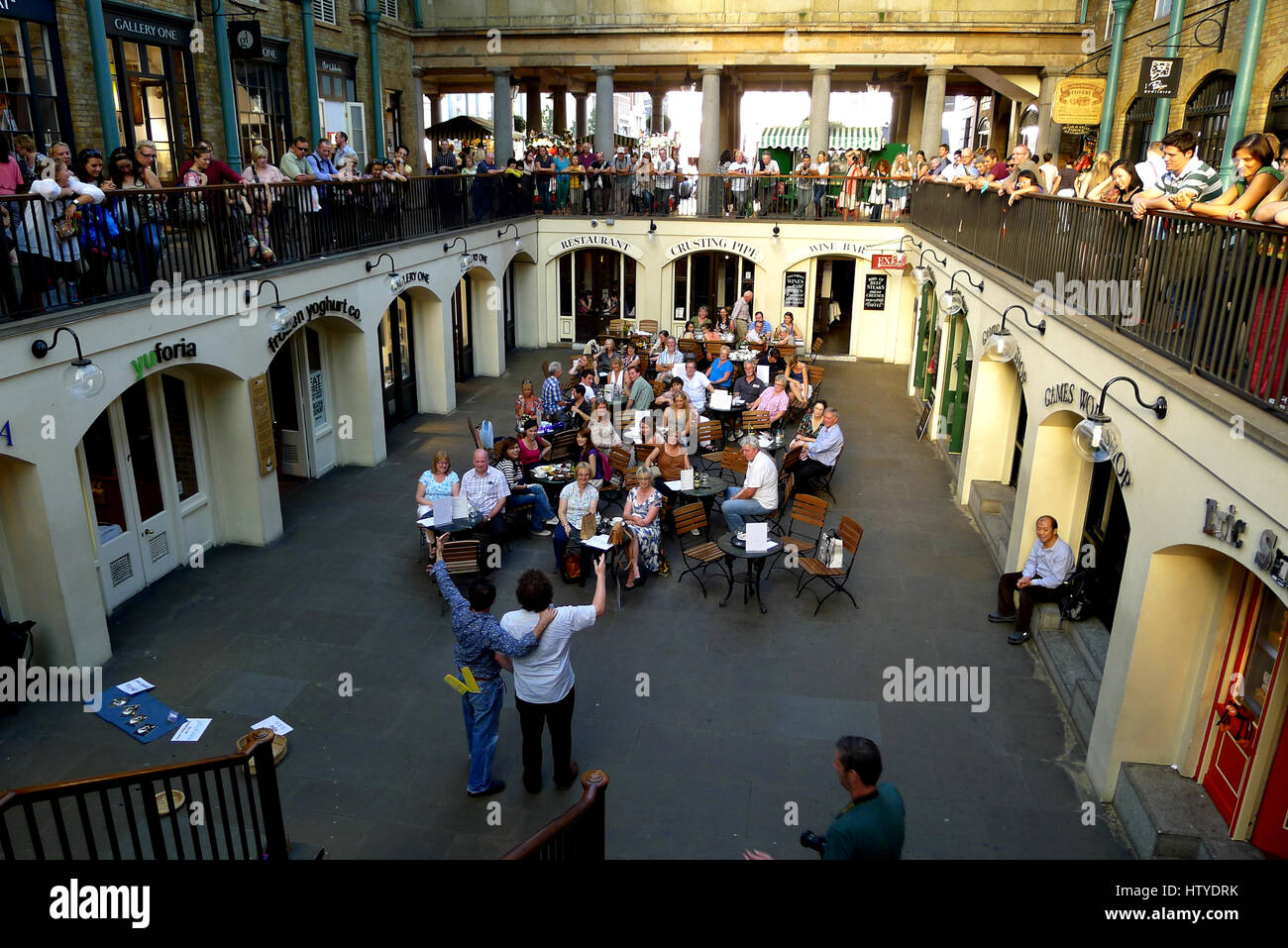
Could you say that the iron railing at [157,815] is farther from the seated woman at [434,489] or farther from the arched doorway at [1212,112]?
the arched doorway at [1212,112]

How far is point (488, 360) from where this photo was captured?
21734 millimetres

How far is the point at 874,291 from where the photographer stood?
2372cm

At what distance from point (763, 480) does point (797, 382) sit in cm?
561

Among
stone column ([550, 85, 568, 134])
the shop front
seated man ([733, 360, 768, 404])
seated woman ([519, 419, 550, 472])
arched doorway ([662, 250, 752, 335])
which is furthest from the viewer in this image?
stone column ([550, 85, 568, 134])

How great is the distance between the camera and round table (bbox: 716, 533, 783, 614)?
10.1 m

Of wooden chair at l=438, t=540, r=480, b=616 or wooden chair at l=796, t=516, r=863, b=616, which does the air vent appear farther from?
wooden chair at l=796, t=516, r=863, b=616

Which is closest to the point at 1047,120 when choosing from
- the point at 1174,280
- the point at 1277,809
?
the point at 1174,280

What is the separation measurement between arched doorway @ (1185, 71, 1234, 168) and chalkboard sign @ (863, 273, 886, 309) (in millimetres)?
8397

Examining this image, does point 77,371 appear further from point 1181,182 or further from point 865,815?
point 1181,182

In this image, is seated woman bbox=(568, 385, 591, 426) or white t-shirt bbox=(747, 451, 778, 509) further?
seated woman bbox=(568, 385, 591, 426)

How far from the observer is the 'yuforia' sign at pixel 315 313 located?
470 inches

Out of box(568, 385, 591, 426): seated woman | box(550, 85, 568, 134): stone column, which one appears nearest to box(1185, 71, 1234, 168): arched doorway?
box(568, 385, 591, 426): seated woman

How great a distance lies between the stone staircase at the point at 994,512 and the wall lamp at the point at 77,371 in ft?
32.7
